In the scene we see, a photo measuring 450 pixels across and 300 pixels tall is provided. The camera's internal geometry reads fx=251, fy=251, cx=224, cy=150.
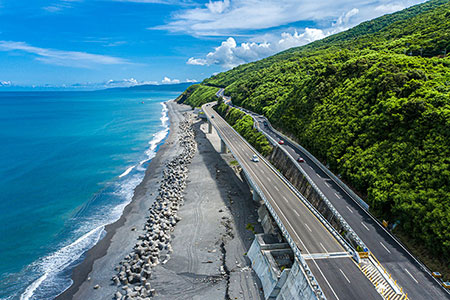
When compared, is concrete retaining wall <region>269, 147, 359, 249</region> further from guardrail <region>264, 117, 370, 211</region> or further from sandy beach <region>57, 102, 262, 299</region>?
sandy beach <region>57, 102, 262, 299</region>

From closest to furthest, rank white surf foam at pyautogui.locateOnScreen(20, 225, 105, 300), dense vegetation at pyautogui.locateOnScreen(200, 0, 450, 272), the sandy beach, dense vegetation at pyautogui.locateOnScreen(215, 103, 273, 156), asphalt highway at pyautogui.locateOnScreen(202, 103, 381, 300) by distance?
asphalt highway at pyautogui.locateOnScreen(202, 103, 381, 300), dense vegetation at pyautogui.locateOnScreen(200, 0, 450, 272), the sandy beach, white surf foam at pyautogui.locateOnScreen(20, 225, 105, 300), dense vegetation at pyautogui.locateOnScreen(215, 103, 273, 156)

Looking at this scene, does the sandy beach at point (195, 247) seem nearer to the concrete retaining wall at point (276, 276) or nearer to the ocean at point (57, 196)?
the concrete retaining wall at point (276, 276)

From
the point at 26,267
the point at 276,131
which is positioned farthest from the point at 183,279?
the point at 276,131

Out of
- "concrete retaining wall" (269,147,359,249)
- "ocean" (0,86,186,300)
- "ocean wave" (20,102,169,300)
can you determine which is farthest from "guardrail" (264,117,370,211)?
"ocean" (0,86,186,300)

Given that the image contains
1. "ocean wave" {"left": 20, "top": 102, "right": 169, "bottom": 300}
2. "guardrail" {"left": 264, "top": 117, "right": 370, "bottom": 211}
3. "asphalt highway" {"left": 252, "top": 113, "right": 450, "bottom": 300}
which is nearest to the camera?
"asphalt highway" {"left": 252, "top": 113, "right": 450, "bottom": 300}

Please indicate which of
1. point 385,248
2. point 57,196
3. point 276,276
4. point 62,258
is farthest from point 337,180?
point 57,196

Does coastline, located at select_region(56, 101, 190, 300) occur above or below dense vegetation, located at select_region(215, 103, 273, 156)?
below

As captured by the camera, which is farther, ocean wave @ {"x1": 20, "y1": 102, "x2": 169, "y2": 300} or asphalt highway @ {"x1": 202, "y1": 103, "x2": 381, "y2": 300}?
ocean wave @ {"x1": 20, "y1": 102, "x2": 169, "y2": 300}

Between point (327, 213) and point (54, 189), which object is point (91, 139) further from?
point (327, 213)
